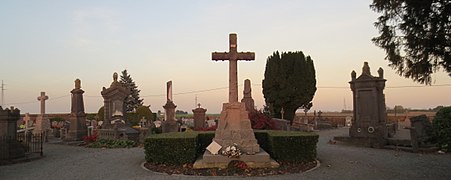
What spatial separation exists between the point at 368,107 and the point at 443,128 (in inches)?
388

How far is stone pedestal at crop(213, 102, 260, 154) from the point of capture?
1055 cm

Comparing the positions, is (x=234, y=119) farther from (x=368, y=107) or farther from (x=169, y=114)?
(x=169, y=114)

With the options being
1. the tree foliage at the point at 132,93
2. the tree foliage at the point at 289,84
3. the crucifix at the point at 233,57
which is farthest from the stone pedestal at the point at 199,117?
the tree foliage at the point at 132,93

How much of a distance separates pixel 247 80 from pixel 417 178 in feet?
58.0

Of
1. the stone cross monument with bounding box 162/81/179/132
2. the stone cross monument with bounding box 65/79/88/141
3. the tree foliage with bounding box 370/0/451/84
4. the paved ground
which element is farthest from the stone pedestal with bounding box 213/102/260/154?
the stone cross monument with bounding box 65/79/88/141

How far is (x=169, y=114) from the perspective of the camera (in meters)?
24.7

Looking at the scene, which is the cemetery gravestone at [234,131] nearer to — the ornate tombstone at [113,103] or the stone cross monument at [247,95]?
the stone cross monument at [247,95]

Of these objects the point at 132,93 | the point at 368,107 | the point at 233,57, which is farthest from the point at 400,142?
A: the point at 132,93

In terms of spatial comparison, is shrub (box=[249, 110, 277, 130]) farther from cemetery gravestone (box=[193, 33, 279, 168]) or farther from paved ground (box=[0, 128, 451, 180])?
cemetery gravestone (box=[193, 33, 279, 168])

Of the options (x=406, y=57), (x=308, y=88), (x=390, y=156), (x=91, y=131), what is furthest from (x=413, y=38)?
(x=308, y=88)

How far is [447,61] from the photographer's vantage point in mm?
6918

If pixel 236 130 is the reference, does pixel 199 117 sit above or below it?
above

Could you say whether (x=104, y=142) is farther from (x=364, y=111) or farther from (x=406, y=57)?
(x=406, y=57)

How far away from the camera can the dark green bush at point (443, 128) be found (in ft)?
24.9
